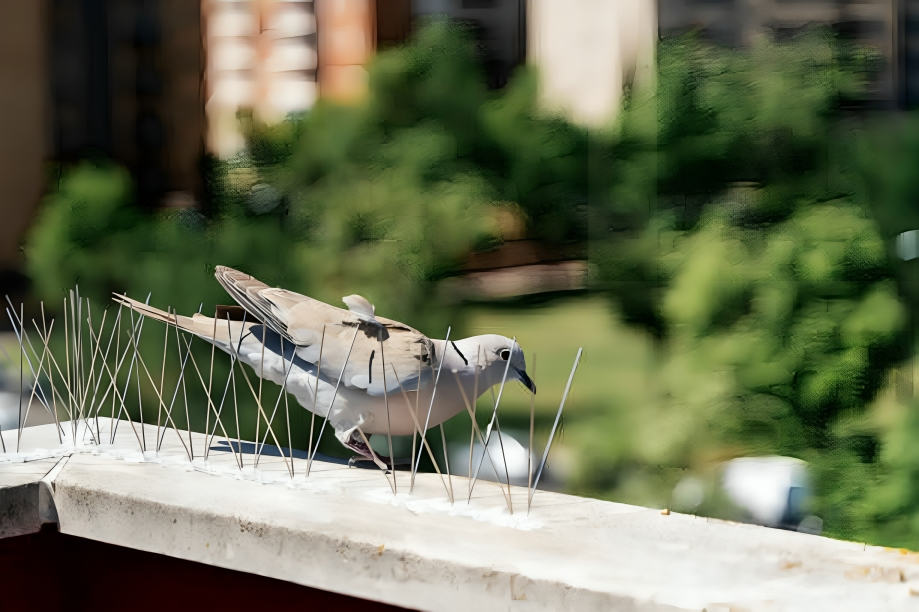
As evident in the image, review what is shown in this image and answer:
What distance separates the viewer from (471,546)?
5.02 feet

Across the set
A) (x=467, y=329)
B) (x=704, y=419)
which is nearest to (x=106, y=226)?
(x=467, y=329)

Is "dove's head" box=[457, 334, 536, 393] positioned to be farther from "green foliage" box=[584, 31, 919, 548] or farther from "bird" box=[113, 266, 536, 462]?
"green foliage" box=[584, 31, 919, 548]

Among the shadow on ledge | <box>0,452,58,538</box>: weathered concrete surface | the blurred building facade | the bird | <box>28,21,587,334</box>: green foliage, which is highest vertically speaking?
the blurred building facade

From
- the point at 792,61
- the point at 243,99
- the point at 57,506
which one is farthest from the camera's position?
the point at 243,99

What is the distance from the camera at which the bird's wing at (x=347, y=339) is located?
81.0 inches

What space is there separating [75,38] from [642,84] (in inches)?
151

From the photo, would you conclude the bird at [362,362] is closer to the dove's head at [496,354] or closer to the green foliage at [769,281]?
the dove's head at [496,354]

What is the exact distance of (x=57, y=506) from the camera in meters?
1.93

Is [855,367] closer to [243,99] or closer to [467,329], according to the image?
[467,329]

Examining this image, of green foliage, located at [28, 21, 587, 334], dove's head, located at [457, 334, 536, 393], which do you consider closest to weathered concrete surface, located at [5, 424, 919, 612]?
dove's head, located at [457, 334, 536, 393]

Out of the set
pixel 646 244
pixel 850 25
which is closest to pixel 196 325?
pixel 646 244

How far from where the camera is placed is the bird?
2064 mm

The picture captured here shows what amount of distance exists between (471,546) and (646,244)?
4.72 ft

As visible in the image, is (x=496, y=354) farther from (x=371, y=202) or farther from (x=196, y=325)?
→ (x=371, y=202)
